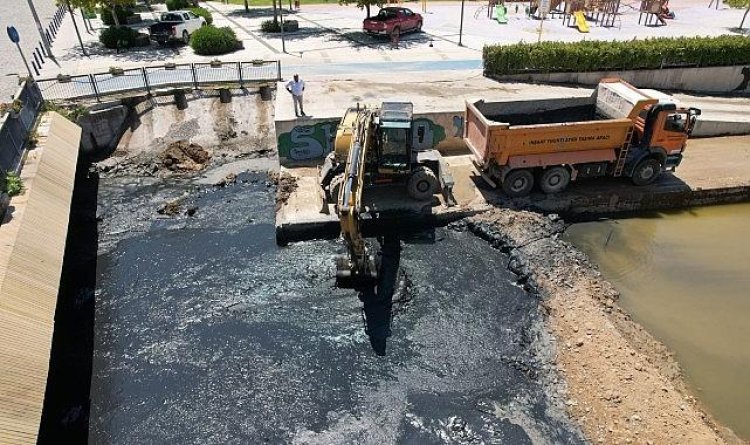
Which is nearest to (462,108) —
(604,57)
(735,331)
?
(604,57)

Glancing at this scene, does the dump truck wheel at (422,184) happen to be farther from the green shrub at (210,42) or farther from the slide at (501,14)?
the slide at (501,14)

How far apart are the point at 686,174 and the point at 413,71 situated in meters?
13.7

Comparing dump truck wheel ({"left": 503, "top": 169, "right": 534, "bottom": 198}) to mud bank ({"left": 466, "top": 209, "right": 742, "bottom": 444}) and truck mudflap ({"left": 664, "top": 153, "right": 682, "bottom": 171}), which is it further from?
truck mudflap ({"left": 664, "top": 153, "right": 682, "bottom": 171})

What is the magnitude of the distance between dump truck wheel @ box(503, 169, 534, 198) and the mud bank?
2.07 meters

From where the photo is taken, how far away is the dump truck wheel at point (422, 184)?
1565cm

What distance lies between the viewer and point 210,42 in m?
28.0

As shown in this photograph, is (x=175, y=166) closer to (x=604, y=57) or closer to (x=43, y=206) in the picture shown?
(x=43, y=206)

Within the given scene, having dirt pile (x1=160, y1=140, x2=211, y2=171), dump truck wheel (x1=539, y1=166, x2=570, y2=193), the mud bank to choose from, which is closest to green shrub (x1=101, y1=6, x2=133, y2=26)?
dirt pile (x1=160, y1=140, x2=211, y2=171)

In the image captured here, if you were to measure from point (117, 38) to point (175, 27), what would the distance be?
3.46m

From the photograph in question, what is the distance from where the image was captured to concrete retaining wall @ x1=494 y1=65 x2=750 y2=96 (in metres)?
23.5

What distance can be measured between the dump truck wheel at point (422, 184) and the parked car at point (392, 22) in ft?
60.7

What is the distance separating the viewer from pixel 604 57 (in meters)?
23.2

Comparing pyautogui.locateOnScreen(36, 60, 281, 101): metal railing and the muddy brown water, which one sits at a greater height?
pyautogui.locateOnScreen(36, 60, 281, 101): metal railing

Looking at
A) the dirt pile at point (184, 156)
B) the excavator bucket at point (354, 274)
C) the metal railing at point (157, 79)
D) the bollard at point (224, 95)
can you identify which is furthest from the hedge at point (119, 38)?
the excavator bucket at point (354, 274)
